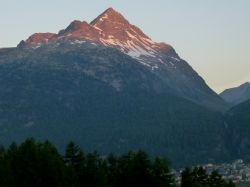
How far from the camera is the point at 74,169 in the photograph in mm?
100750

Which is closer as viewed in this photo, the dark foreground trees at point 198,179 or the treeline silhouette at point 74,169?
the treeline silhouette at point 74,169

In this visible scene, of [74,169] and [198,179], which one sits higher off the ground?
[74,169]

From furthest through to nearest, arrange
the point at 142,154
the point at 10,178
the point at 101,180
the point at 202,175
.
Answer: the point at 202,175 < the point at 142,154 < the point at 101,180 < the point at 10,178

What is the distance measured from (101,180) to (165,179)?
10.7 metres

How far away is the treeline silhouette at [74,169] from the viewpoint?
92.0 metres

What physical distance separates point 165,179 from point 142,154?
466 cm

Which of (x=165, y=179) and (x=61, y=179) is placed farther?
(x=165, y=179)

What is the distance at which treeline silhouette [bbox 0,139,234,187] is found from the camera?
92000mm

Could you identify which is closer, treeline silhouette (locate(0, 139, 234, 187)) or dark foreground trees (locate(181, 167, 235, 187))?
treeline silhouette (locate(0, 139, 234, 187))

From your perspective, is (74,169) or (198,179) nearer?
(74,169)

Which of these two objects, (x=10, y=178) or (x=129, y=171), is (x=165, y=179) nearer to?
(x=129, y=171)

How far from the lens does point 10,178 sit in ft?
296

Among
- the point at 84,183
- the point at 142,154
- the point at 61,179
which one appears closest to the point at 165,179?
the point at 142,154

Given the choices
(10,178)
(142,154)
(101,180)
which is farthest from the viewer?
(142,154)
